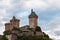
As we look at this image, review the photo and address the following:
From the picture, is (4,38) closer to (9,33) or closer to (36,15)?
(9,33)

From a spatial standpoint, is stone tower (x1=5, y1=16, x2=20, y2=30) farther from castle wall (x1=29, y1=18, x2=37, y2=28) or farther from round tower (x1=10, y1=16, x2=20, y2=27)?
castle wall (x1=29, y1=18, x2=37, y2=28)

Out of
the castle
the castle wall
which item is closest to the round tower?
the castle

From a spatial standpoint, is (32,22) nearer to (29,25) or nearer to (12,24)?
(29,25)

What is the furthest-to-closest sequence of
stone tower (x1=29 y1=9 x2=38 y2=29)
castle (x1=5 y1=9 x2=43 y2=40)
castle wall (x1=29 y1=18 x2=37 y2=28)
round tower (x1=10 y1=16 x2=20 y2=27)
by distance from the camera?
1. round tower (x1=10 y1=16 x2=20 y2=27)
2. stone tower (x1=29 y1=9 x2=38 y2=29)
3. castle wall (x1=29 y1=18 x2=37 y2=28)
4. castle (x1=5 y1=9 x2=43 y2=40)

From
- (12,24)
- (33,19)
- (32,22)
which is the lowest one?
(12,24)

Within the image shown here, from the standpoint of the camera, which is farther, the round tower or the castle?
the round tower

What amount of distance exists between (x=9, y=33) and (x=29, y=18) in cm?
718

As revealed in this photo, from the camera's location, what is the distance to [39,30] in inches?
2063

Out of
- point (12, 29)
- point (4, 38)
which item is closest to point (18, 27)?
point (12, 29)

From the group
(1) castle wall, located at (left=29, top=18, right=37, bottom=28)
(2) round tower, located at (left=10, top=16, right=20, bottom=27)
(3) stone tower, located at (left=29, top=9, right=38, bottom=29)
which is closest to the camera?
(1) castle wall, located at (left=29, top=18, right=37, bottom=28)

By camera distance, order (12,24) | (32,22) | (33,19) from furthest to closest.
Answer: (12,24), (33,19), (32,22)

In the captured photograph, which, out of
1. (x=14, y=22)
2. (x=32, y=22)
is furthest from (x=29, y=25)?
(x=14, y=22)

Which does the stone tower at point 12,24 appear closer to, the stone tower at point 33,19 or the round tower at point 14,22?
the round tower at point 14,22

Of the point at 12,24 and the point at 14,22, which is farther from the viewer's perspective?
the point at 14,22
